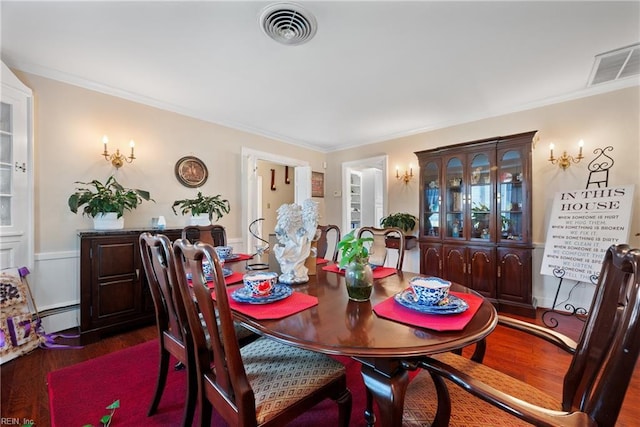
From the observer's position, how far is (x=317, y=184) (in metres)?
5.15

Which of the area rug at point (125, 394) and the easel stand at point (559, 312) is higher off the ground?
the easel stand at point (559, 312)

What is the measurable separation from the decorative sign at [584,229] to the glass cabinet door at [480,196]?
601 mm

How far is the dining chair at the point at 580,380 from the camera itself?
66 centimetres

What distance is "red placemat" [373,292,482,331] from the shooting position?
3.07ft

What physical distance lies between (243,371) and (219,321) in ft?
0.65

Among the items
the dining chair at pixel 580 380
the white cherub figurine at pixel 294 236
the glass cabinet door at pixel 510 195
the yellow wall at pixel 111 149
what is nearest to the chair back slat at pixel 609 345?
the dining chair at pixel 580 380

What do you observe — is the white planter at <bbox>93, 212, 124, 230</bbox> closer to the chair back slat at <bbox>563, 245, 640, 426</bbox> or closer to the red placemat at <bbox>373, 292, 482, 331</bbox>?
the red placemat at <bbox>373, 292, 482, 331</bbox>

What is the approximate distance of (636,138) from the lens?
265cm

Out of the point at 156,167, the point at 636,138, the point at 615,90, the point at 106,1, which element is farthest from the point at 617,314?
the point at 156,167

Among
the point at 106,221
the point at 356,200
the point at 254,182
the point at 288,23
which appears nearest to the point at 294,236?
the point at 288,23

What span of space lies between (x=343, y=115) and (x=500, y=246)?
2.46 m

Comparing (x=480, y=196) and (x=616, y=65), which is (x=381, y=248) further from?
(x=616, y=65)

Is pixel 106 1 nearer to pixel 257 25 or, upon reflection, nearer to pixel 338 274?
pixel 257 25

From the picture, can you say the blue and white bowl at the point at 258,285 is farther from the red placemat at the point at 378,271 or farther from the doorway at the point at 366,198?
the doorway at the point at 366,198
